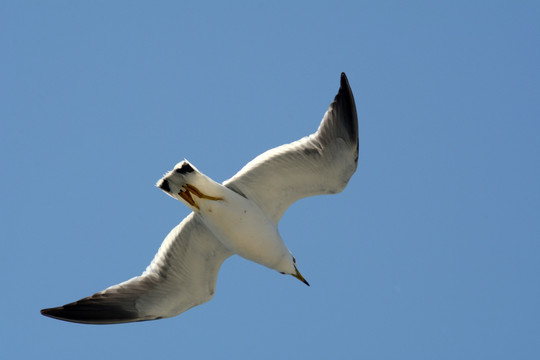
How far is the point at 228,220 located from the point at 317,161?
1.29 metres

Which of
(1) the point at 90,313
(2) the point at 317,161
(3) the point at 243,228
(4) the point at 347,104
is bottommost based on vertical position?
(1) the point at 90,313

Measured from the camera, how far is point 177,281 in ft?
31.7

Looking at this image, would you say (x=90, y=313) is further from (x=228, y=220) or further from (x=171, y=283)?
(x=228, y=220)

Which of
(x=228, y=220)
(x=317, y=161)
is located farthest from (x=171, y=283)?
(x=317, y=161)

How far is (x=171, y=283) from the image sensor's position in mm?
9656

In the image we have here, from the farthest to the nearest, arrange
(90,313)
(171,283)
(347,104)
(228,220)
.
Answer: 1. (171,283)
2. (90,313)
3. (228,220)
4. (347,104)

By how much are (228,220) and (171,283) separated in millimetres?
1327

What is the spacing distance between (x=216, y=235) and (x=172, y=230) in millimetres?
657

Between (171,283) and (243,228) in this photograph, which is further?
(171,283)

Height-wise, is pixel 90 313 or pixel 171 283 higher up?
pixel 171 283

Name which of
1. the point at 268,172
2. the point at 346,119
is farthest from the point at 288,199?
the point at 346,119

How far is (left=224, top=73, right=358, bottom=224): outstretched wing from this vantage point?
8.85 metres

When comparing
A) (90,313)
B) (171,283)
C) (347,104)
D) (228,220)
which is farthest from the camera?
(171,283)

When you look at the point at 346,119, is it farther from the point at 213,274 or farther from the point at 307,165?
the point at 213,274
